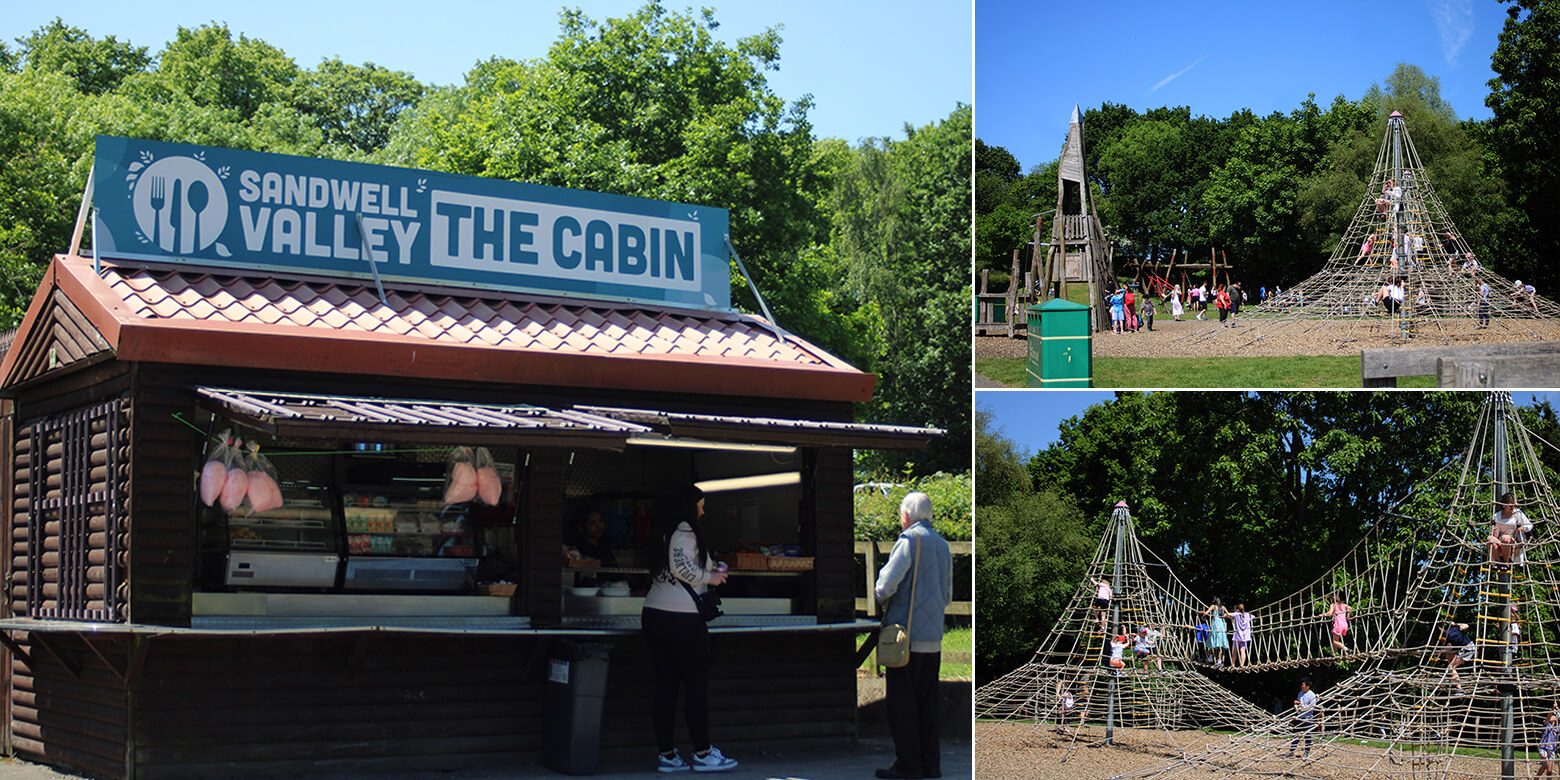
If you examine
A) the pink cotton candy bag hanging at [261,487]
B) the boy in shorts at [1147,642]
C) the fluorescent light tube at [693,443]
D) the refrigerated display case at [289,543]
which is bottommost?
the boy in shorts at [1147,642]

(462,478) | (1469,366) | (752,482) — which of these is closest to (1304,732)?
(1469,366)

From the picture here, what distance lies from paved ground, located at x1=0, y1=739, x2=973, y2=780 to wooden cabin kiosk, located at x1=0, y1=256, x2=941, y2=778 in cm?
16

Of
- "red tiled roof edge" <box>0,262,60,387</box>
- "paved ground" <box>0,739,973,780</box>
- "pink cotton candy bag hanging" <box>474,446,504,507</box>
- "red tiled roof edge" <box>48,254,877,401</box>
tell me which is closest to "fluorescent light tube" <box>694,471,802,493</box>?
"red tiled roof edge" <box>48,254,877,401</box>

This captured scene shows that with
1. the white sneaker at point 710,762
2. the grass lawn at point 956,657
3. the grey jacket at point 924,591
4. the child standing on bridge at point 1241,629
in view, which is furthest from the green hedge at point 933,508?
the grey jacket at point 924,591

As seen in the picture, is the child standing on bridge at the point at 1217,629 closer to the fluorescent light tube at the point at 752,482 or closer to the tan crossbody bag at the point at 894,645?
the tan crossbody bag at the point at 894,645

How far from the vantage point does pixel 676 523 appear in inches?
424

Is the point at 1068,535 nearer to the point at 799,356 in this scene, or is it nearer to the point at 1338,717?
the point at 1338,717

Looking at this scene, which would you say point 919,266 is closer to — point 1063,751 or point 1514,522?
point 1063,751

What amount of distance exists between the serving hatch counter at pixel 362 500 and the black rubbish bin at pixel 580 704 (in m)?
0.23

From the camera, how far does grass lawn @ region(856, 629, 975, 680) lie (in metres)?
16.2

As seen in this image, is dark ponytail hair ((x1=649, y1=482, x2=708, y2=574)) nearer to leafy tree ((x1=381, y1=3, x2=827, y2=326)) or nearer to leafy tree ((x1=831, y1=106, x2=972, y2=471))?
leafy tree ((x1=381, y1=3, x2=827, y2=326))

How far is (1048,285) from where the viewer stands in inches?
636

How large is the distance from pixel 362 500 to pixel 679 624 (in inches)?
95.0

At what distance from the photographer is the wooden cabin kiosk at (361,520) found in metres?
10.0
